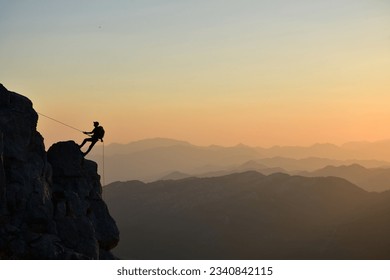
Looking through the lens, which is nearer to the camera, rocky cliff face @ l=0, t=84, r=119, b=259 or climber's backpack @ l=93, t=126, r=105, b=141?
rocky cliff face @ l=0, t=84, r=119, b=259

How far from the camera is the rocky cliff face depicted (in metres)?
38.5

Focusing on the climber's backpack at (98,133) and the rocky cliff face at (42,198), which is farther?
the climber's backpack at (98,133)

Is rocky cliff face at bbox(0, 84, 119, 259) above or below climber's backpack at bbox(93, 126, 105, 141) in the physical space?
below

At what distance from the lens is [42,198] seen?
42.1 metres

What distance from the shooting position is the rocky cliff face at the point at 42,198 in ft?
126

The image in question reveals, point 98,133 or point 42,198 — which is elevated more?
point 98,133

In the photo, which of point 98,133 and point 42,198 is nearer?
point 42,198

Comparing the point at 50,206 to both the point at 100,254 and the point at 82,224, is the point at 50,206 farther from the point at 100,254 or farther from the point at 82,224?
the point at 100,254

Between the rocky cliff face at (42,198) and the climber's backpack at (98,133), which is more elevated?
the climber's backpack at (98,133)
